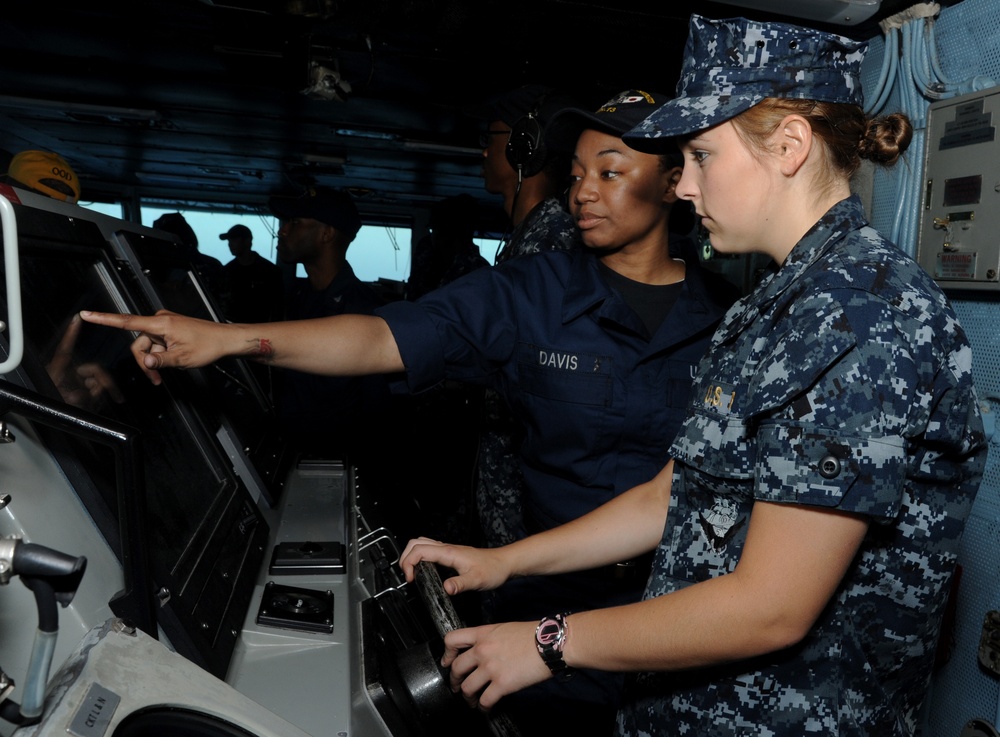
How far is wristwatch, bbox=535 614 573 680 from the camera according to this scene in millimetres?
1018

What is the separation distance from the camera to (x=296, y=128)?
7.71m

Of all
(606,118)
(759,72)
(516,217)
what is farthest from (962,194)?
(516,217)

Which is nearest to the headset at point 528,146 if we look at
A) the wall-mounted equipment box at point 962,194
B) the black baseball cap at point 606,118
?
the black baseball cap at point 606,118

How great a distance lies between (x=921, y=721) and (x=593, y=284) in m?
1.48

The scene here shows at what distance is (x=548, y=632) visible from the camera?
1.02 meters

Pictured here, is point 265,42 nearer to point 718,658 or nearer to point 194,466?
point 194,466

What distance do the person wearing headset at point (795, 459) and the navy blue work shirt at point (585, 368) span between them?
68 cm

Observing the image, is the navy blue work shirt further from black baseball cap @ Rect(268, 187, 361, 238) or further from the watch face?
black baseball cap @ Rect(268, 187, 361, 238)

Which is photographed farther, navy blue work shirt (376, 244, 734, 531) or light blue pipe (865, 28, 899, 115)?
light blue pipe (865, 28, 899, 115)

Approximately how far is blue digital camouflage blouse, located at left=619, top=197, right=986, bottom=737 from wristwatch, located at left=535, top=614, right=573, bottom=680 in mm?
212

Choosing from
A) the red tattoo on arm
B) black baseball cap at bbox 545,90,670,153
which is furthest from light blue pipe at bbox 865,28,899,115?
the red tattoo on arm

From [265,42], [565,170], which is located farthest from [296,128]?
[565,170]

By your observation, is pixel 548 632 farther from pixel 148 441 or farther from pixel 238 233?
pixel 238 233

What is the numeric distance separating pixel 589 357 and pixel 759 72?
938 millimetres
